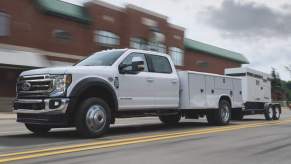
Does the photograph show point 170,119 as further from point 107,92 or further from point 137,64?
point 107,92

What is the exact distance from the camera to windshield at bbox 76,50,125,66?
11352 millimetres

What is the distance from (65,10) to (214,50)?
32.1m

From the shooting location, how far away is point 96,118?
33.9 ft

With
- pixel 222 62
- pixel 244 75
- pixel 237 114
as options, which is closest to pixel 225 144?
pixel 237 114

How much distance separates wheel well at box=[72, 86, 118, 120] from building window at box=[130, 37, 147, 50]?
3286 cm

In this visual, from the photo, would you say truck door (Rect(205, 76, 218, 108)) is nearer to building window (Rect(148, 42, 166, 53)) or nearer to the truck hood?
the truck hood

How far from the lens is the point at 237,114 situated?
1836 centimetres

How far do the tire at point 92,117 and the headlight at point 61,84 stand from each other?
0.57 m

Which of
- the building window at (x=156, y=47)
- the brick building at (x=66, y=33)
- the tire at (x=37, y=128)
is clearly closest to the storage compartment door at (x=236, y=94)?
the tire at (x=37, y=128)

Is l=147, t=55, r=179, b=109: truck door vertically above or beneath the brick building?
beneath

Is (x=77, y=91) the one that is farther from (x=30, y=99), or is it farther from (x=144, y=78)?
(x=144, y=78)

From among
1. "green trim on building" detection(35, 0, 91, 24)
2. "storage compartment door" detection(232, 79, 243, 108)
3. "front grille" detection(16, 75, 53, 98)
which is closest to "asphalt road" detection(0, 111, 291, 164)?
"front grille" detection(16, 75, 53, 98)

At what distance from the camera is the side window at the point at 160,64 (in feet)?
41.5

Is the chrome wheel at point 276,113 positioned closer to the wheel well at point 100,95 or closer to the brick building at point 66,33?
the wheel well at point 100,95
